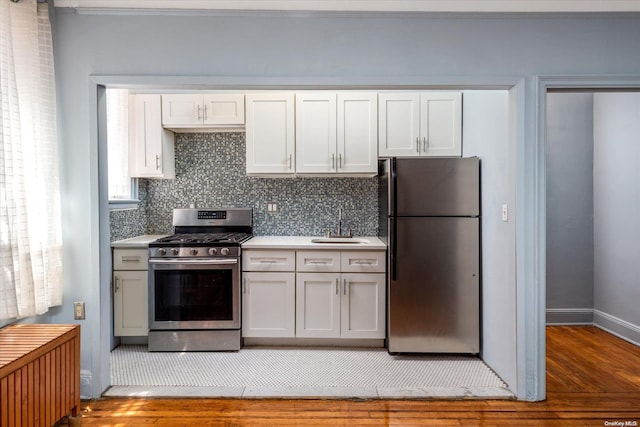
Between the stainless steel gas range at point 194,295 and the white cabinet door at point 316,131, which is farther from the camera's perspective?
the white cabinet door at point 316,131

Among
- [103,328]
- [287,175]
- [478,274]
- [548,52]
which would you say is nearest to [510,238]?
[478,274]

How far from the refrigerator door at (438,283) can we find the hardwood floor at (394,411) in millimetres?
743

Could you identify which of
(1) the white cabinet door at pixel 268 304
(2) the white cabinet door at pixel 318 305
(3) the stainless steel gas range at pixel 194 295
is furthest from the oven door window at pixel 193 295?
(2) the white cabinet door at pixel 318 305

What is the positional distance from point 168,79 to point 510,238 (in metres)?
2.43

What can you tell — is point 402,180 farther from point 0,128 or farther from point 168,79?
point 0,128

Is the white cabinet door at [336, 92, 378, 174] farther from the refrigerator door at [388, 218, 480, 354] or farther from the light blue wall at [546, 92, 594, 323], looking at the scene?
the light blue wall at [546, 92, 594, 323]

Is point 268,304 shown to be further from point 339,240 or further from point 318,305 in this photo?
point 339,240

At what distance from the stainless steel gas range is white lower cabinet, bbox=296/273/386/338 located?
1.86ft

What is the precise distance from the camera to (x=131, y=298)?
353 cm

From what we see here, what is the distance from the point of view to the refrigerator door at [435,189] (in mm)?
3316

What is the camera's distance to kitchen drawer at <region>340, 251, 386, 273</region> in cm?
349

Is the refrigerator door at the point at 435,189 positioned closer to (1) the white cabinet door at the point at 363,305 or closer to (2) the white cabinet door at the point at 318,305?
(1) the white cabinet door at the point at 363,305

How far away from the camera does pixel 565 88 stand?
8.72 feet

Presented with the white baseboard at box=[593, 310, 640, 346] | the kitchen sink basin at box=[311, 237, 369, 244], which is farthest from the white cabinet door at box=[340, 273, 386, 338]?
the white baseboard at box=[593, 310, 640, 346]
